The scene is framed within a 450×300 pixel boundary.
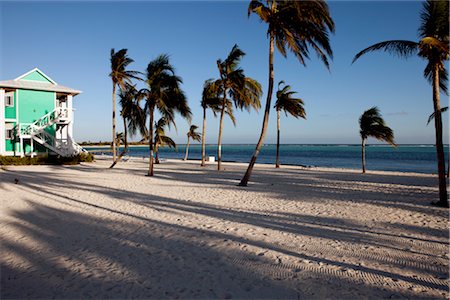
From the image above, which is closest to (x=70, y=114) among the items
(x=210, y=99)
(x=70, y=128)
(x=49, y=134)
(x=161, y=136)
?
(x=70, y=128)

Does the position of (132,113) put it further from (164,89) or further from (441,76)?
(441,76)

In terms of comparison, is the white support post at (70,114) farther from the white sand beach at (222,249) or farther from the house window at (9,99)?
the white sand beach at (222,249)

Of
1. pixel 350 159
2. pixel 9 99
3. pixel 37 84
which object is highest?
pixel 37 84

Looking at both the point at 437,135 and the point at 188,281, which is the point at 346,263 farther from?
the point at 437,135

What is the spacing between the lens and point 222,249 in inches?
181

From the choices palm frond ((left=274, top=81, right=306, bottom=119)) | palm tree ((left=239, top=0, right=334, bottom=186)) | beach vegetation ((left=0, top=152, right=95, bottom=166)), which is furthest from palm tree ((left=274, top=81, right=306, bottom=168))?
beach vegetation ((left=0, top=152, right=95, bottom=166))

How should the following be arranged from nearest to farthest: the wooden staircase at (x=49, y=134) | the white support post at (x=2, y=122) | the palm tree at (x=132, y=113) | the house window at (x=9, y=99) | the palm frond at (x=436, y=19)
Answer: the palm frond at (x=436, y=19) < the palm tree at (x=132, y=113) < the white support post at (x=2, y=122) < the wooden staircase at (x=49, y=134) < the house window at (x=9, y=99)

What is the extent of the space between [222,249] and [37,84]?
26986 mm

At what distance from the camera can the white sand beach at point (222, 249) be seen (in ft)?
11.2

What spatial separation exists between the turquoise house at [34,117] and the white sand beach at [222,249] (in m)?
17.6

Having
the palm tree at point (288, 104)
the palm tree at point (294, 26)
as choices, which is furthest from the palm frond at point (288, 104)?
the palm tree at point (294, 26)

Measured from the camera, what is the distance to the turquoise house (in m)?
23.0

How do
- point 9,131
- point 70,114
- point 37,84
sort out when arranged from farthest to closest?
point 70,114, point 37,84, point 9,131

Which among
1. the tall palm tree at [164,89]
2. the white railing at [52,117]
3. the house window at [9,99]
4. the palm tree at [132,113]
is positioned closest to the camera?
the tall palm tree at [164,89]
